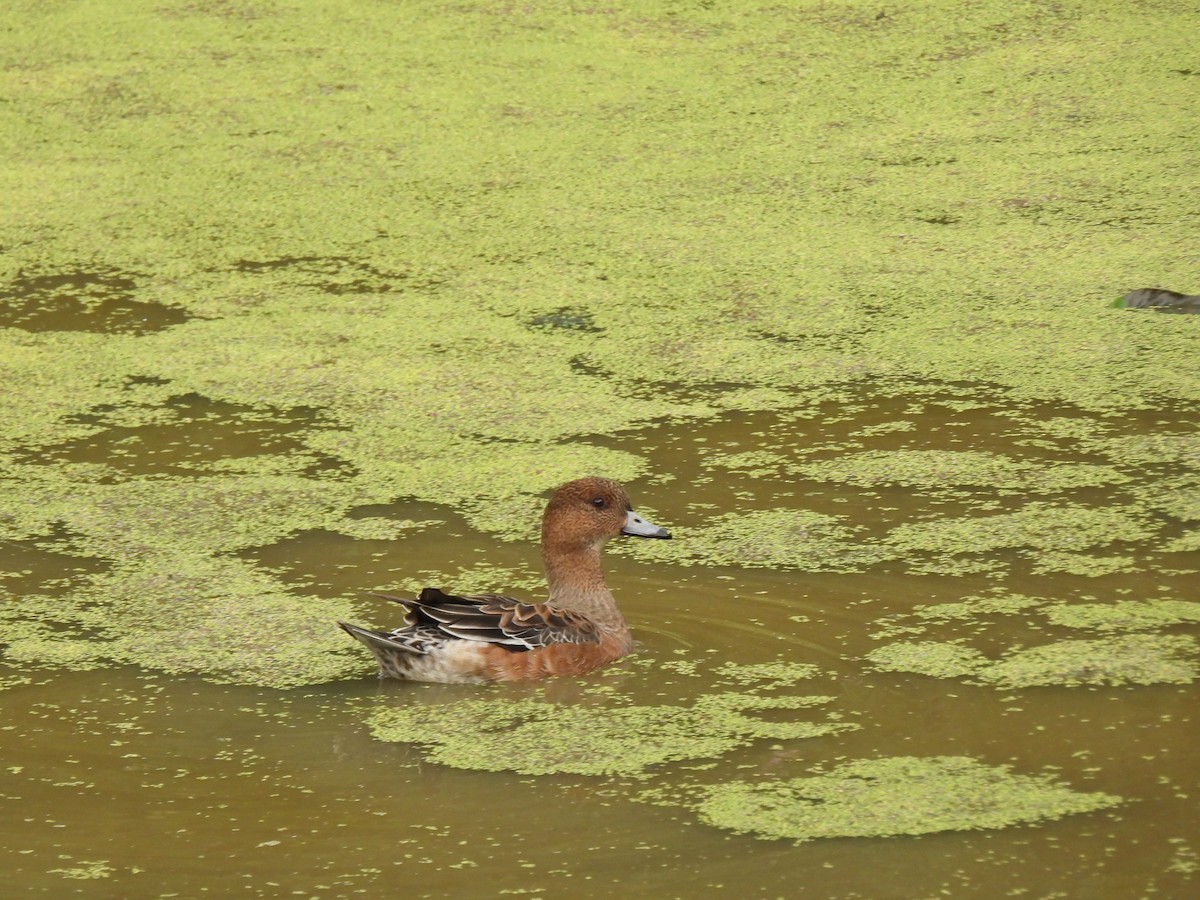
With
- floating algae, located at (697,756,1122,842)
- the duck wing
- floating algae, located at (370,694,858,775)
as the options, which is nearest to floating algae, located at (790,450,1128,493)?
the duck wing

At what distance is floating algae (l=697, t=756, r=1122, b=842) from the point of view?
2.58 meters

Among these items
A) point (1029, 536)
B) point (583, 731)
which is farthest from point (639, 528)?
point (1029, 536)

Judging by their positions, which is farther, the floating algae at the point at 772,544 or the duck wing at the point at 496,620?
the floating algae at the point at 772,544

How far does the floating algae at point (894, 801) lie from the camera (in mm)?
2582

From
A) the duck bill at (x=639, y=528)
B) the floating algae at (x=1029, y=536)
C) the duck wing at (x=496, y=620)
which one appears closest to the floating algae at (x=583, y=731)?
the duck wing at (x=496, y=620)

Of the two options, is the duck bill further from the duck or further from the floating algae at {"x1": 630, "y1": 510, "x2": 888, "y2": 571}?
the floating algae at {"x1": 630, "y1": 510, "x2": 888, "y2": 571}

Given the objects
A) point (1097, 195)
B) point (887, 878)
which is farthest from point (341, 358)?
point (887, 878)

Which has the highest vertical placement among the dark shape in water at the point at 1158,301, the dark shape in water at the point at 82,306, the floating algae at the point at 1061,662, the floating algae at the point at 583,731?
the dark shape in water at the point at 1158,301

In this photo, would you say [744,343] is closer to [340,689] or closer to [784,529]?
[784,529]

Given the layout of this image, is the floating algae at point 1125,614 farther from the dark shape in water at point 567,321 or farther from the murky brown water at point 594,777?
the dark shape in water at point 567,321

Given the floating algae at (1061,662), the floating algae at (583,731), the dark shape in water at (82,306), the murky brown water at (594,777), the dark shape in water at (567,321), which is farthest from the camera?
the dark shape in water at (82,306)

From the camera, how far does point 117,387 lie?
460 cm

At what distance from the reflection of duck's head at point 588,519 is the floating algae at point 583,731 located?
383mm

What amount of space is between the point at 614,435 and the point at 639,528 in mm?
734
